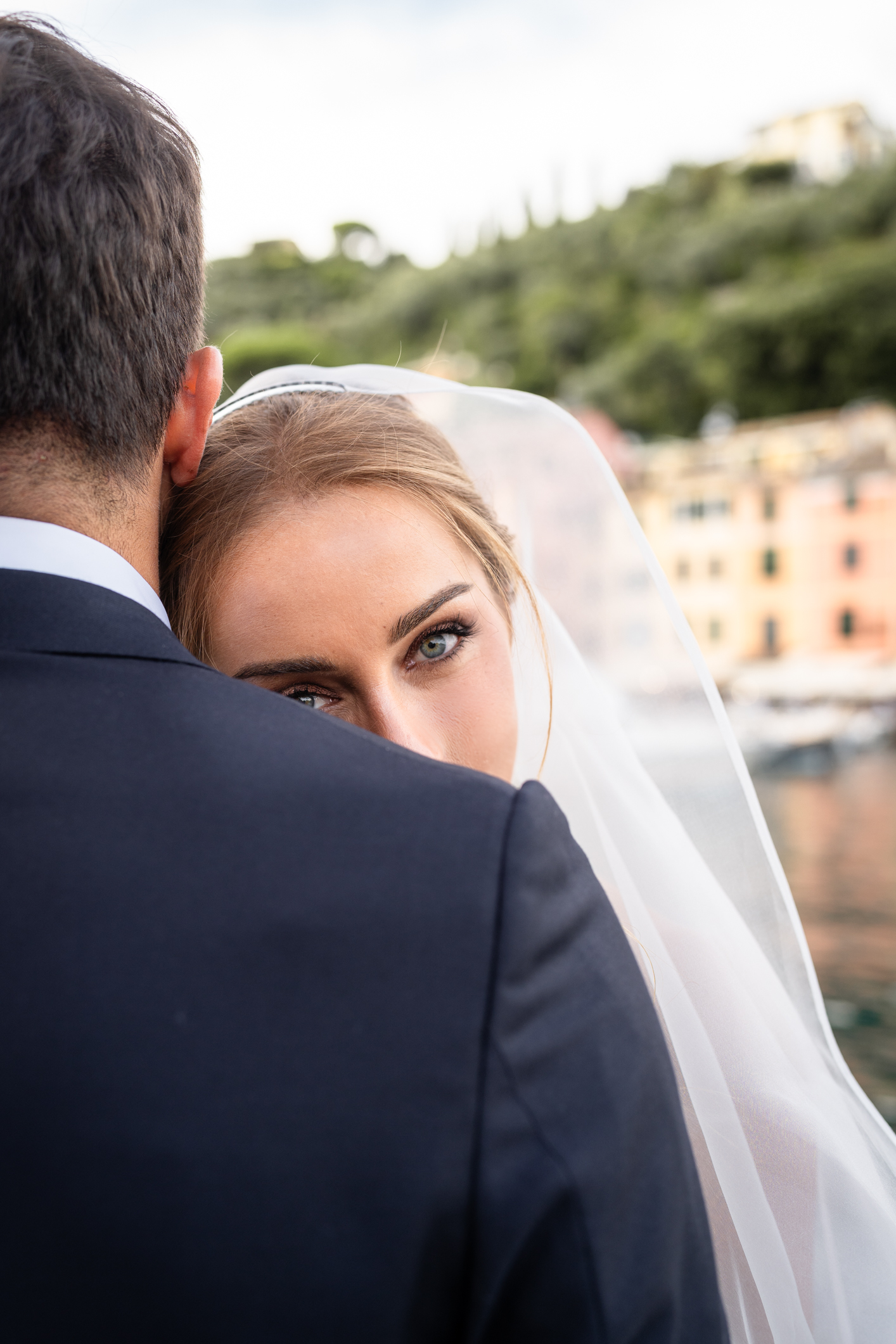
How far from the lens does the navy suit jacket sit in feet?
2.22

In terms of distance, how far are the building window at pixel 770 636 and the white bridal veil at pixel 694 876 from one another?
36.4 m

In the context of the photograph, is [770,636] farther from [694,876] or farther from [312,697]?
[312,697]

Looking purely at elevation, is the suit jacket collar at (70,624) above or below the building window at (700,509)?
below

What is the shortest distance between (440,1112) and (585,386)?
4885 cm

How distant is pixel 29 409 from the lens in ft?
2.85

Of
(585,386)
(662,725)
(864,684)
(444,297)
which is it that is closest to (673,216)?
(444,297)

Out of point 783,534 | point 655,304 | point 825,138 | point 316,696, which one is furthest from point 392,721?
point 825,138

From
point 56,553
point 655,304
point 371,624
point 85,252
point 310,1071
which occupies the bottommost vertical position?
point 310,1071

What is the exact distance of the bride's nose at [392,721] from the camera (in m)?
1.46

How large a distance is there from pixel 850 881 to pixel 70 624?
21.3 m

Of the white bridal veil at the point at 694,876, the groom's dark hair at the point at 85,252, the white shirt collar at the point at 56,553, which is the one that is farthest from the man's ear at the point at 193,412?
the white bridal veil at the point at 694,876

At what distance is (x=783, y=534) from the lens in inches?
1388

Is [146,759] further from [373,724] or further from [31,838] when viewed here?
[373,724]

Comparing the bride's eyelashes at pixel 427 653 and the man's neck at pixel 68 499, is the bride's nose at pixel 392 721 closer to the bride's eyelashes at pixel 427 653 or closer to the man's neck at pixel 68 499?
the bride's eyelashes at pixel 427 653
